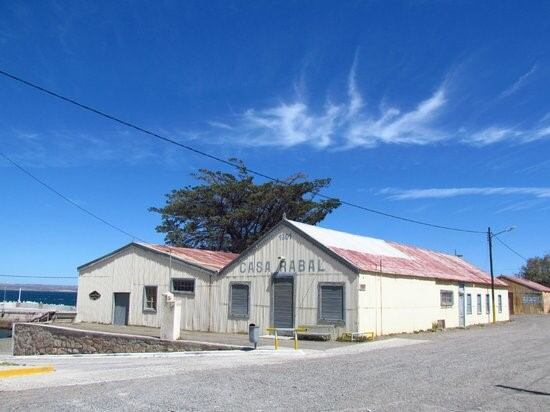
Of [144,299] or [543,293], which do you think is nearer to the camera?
[144,299]

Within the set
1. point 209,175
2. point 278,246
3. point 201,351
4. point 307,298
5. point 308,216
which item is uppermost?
point 209,175

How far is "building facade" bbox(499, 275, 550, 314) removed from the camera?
193ft

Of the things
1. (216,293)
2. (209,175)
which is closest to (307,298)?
(216,293)

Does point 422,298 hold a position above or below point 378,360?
above

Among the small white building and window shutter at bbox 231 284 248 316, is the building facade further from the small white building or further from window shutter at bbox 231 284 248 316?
window shutter at bbox 231 284 248 316

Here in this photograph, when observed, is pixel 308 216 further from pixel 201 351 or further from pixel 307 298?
pixel 201 351

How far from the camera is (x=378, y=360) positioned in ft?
53.3

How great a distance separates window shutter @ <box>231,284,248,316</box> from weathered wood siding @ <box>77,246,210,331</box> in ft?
5.19

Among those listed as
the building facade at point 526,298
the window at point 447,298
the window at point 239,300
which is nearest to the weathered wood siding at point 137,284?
the window at point 239,300

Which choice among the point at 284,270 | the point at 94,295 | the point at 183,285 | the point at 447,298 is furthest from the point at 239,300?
the point at 447,298

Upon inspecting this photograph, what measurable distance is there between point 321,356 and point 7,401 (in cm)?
1036

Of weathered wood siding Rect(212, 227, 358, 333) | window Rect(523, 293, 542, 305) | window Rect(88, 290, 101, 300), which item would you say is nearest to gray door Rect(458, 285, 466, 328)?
weathered wood siding Rect(212, 227, 358, 333)

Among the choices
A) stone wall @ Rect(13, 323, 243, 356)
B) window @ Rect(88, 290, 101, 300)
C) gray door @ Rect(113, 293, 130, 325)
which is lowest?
stone wall @ Rect(13, 323, 243, 356)

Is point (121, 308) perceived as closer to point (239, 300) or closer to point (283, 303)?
point (239, 300)
